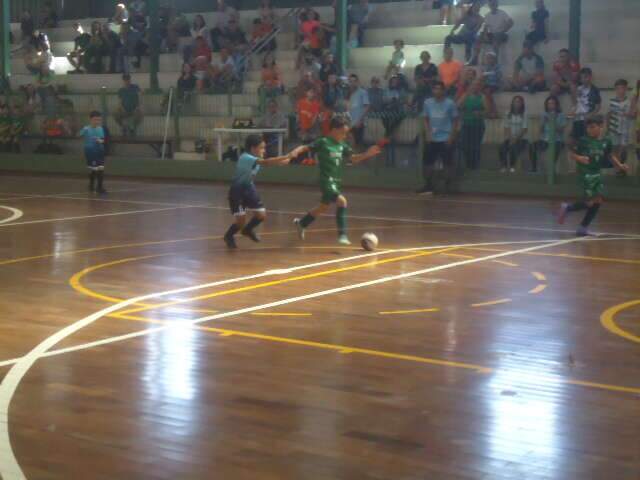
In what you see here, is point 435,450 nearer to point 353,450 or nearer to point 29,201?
point 353,450

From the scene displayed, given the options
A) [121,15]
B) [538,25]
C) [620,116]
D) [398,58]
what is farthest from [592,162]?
[121,15]

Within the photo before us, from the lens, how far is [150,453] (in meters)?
6.45

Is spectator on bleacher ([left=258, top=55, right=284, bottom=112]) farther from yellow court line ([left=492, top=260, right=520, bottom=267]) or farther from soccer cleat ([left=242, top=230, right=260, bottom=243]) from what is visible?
yellow court line ([left=492, top=260, right=520, bottom=267])

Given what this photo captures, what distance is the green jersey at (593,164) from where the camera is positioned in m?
16.1

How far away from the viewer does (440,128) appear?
74.7ft

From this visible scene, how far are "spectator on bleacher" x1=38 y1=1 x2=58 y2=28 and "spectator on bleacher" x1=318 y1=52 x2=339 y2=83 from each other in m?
14.3

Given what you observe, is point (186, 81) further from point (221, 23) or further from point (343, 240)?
point (343, 240)

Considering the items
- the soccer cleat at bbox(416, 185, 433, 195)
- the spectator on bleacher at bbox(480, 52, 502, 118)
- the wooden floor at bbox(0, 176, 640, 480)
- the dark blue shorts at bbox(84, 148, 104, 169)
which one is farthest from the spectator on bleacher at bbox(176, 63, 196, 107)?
the wooden floor at bbox(0, 176, 640, 480)

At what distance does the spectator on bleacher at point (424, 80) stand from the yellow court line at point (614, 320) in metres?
13.5

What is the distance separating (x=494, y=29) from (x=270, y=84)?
5409 mm

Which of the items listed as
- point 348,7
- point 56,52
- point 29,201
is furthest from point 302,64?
point 56,52

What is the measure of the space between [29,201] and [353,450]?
16713 millimetres

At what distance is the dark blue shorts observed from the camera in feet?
76.5

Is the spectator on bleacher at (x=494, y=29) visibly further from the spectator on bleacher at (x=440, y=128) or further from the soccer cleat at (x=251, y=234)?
the soccer cleat at (x=251, y=234)
